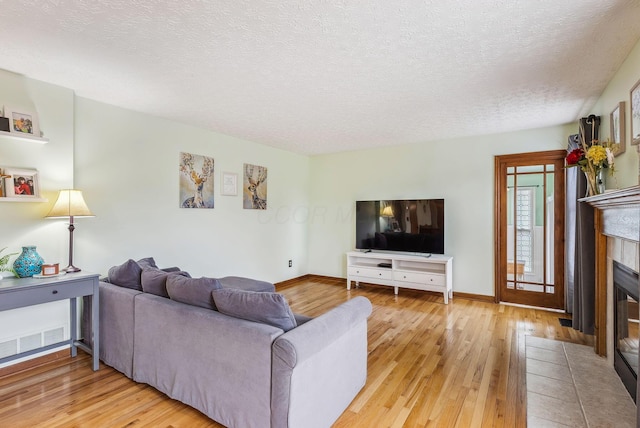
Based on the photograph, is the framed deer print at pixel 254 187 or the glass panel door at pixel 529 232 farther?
the framed deer print at pixel 254 187

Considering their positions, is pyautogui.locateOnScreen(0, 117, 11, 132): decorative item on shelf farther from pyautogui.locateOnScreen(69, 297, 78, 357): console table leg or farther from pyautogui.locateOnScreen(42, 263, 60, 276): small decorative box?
pyautogui.locateOnScreen(69, 297, 78, 357): console table leg

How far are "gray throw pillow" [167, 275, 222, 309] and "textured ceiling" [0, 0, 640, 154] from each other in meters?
1.58

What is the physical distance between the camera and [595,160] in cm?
259

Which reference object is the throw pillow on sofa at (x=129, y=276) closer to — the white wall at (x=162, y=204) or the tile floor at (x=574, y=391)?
the white wall at (x=162, y=204)

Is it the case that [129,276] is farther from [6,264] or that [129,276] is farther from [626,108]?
[626,108]

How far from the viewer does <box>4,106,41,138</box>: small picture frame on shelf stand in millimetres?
2496

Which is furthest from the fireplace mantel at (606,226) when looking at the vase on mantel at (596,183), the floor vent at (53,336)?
the floor vent at (53,336)

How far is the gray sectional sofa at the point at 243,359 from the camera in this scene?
1.58 metres

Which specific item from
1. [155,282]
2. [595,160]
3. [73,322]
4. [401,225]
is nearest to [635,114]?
[595,160]

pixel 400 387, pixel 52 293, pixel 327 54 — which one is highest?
pixel 327 54

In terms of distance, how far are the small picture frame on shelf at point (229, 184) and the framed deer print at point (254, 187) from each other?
0.16 metres

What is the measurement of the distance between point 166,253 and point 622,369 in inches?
171

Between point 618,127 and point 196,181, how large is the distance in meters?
4.26

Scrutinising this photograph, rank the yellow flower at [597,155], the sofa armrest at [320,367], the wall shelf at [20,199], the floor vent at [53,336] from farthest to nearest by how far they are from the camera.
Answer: the floor vent at [53,336] < the yellow flower at [597,155] < the wall shelf at [20,199] < the sofa armrest at [320,367]
